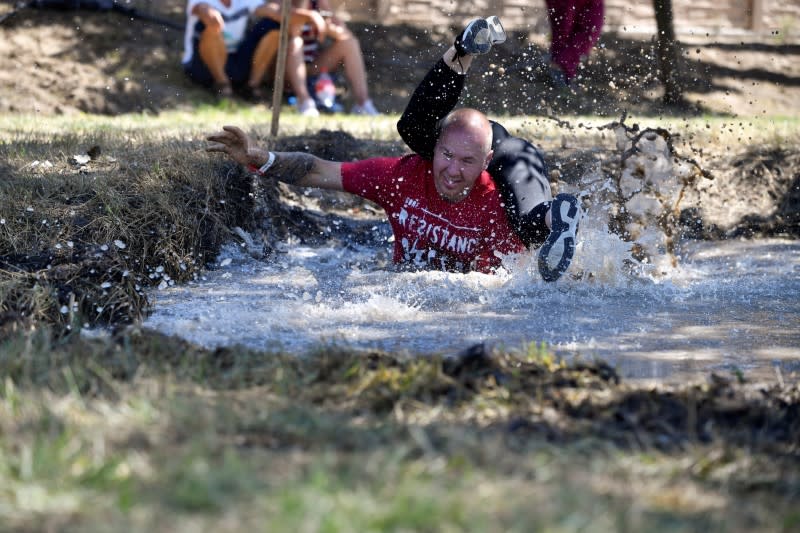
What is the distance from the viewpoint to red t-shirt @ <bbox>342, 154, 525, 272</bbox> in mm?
6438

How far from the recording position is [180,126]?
9.12 m

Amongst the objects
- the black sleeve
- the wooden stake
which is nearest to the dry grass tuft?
the wooden stake

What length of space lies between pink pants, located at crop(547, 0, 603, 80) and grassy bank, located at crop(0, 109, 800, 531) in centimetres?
698

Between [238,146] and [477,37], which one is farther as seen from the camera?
[238,146]

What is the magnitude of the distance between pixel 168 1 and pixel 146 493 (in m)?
11.8

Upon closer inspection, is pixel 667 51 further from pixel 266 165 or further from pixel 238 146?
pixel 238 146

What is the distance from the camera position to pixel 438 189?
253 inches

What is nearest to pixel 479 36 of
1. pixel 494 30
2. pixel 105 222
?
pixel 494 30

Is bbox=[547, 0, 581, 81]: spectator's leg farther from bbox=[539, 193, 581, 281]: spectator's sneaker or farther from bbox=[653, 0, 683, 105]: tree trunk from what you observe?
bbox=[539, 193, 581, 281]: spectator's sneaker

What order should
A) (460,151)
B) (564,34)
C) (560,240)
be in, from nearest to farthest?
(560,240) < (460,151) < (564,34)

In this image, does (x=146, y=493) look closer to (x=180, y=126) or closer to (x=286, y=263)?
(x=286, y=263)

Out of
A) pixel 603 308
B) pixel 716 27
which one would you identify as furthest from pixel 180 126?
pixel 716 27

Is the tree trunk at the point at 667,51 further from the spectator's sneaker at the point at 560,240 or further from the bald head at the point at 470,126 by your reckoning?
the spectator's sneaker at the point at 560,240

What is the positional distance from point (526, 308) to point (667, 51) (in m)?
6.85
